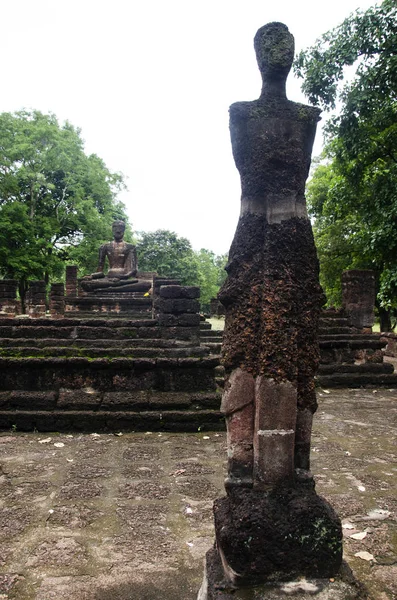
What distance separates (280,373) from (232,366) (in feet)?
0.79

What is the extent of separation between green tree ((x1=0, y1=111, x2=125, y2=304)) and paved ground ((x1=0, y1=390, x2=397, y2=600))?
66.1 feet

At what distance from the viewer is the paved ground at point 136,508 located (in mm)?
2654

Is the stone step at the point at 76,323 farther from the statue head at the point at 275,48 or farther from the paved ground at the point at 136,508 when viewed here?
the statue head at the point at 275,48

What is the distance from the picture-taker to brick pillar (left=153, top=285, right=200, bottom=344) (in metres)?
6.89

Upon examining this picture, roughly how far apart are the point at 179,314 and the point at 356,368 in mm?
4425

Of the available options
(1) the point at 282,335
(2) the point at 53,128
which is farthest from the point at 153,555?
(2) the point at 53,128

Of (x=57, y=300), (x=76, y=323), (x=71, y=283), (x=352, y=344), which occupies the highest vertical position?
(x=71, y=283)

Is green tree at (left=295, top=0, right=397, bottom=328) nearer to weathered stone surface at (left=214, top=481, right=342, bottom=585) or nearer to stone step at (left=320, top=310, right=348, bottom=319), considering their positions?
stone step at (left=320, top=310, right=348, bottom=319)

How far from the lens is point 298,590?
2020mm

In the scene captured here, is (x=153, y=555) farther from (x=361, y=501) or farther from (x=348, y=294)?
(x=348, y=294)

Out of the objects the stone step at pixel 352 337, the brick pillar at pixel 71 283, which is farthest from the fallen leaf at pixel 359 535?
the brick pillar at pixel 71 283

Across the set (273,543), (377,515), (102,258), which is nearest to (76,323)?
(377,515)

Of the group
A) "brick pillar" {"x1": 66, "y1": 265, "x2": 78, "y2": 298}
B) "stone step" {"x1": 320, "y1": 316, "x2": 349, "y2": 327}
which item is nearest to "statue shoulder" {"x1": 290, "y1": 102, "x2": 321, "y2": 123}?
"stone step" {"x1": 320, "y1": 316, "x2": 349, "y2": 327}

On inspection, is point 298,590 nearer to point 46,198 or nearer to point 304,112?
point 304,112
